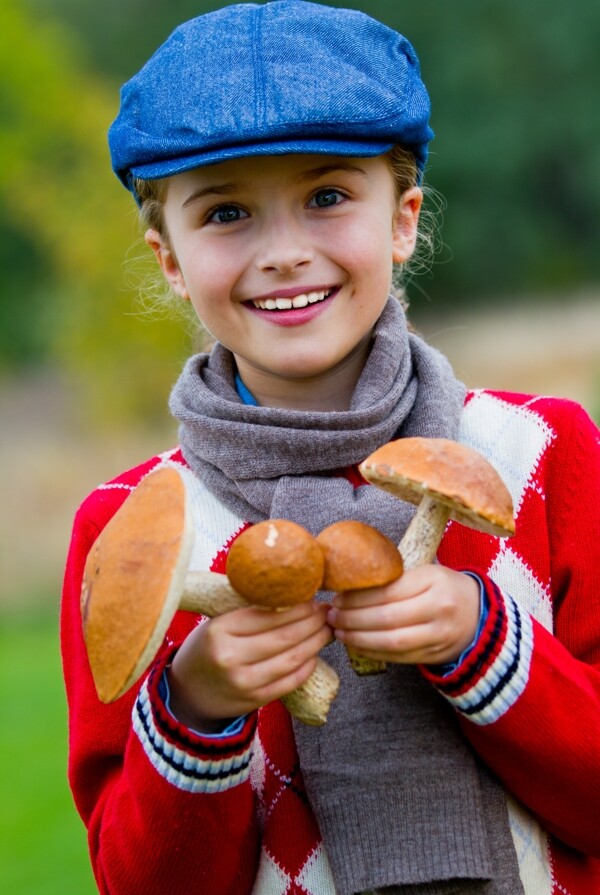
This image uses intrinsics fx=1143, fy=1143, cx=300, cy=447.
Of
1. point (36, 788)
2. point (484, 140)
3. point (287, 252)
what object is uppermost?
point (287, 252)

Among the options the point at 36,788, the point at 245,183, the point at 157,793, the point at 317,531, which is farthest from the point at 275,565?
the point at 36,788

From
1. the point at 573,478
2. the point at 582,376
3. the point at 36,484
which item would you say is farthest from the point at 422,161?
the point at 582,376

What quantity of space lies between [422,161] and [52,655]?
9.18 meters

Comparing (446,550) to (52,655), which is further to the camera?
(52,655)

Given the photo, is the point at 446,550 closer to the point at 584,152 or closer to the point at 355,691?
the point at 355,691

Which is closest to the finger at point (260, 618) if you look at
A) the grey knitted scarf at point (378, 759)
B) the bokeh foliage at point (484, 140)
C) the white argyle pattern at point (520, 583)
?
the grey knitted scarf at point (378, 759)

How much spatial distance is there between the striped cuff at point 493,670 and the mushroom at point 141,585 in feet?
1.21

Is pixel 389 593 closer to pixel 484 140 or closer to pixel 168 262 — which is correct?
pixel 168 262

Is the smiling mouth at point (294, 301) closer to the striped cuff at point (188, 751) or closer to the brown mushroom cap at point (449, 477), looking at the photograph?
the brown mushroom cap at point (449, 477)

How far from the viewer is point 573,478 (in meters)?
2.20

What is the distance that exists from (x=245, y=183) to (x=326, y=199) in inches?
6.2

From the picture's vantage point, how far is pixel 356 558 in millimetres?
1604

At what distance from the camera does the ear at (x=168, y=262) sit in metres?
2.44

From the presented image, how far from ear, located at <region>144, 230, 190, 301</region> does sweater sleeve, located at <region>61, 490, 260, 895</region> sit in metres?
0.70
